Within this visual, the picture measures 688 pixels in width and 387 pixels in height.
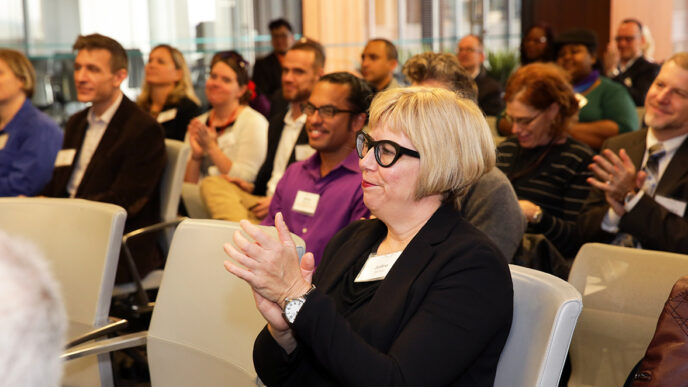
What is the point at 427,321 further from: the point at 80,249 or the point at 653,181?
the point at 653,181

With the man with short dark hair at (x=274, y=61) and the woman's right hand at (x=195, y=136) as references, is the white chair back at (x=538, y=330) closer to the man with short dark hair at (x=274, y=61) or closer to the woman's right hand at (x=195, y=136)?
the woman's right hand at (x=195, y=136)

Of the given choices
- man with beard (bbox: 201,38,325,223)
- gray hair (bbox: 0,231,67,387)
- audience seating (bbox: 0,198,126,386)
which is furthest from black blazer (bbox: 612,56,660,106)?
gray hair (bbox: 0,231,67,387)

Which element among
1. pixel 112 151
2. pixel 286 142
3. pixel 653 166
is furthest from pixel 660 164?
pixel 112 151

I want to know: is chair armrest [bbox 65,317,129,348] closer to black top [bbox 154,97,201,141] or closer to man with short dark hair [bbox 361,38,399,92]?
black top [bbox 154,97,201,141]

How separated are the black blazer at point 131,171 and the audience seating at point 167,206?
44mm

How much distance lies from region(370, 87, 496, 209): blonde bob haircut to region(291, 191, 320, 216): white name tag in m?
1.21

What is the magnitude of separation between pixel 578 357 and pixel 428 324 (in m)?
0.80

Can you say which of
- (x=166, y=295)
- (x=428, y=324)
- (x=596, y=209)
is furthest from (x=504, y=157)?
(x=428, y=324)

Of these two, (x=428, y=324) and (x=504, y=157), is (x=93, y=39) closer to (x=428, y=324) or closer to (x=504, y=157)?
(x=504, y=157)

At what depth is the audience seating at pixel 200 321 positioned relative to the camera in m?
2.06

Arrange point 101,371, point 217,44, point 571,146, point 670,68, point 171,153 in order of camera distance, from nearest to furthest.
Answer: point 101,371
point 670,68
point 571,146
point 171,153
point 217,44

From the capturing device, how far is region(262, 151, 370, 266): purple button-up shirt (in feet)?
9.37

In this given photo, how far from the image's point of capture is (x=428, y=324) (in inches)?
60.1

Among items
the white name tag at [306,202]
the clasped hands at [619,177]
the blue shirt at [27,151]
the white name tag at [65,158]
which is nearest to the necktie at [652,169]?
the clasped hands at [619,177]
